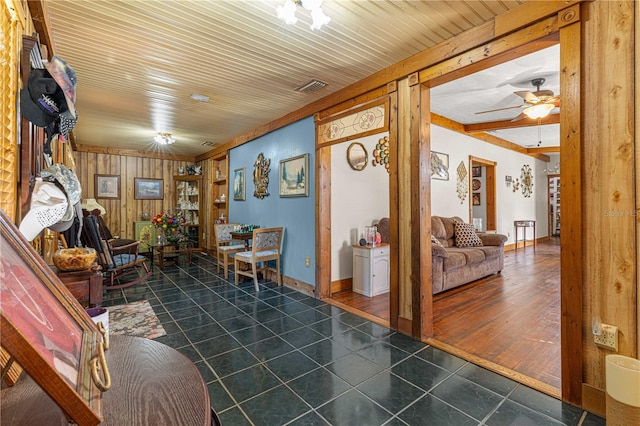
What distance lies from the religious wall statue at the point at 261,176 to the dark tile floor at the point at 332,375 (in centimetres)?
215

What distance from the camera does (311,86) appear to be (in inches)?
131

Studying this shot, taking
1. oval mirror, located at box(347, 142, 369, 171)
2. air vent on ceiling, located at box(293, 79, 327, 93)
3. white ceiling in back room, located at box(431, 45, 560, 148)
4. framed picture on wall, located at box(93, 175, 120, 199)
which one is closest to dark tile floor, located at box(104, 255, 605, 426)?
oval mirror, located at box(347, 142, 369, 171)

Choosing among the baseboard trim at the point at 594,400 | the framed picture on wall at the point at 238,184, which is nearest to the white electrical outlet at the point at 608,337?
the baseboard trim at the point at 594,400

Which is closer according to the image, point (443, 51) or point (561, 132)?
point (561, 132)

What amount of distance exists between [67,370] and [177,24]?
7.97 ft

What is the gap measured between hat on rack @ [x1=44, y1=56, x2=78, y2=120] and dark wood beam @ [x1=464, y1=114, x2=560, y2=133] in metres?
5.82

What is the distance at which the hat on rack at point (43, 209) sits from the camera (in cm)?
125

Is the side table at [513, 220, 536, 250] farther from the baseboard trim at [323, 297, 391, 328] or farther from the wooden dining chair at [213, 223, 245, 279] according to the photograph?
the wooden dining chair at [213, 223, 245, 279]

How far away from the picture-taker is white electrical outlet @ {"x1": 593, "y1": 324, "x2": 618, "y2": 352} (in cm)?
165

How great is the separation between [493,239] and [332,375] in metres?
4.05

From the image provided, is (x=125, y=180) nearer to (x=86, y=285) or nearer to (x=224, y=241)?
(x=224, y=241)

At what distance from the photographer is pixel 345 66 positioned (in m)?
2.88

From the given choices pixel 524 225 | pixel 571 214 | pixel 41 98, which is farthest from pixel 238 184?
pixel 524 225

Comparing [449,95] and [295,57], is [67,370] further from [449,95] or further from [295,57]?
[449,95]
